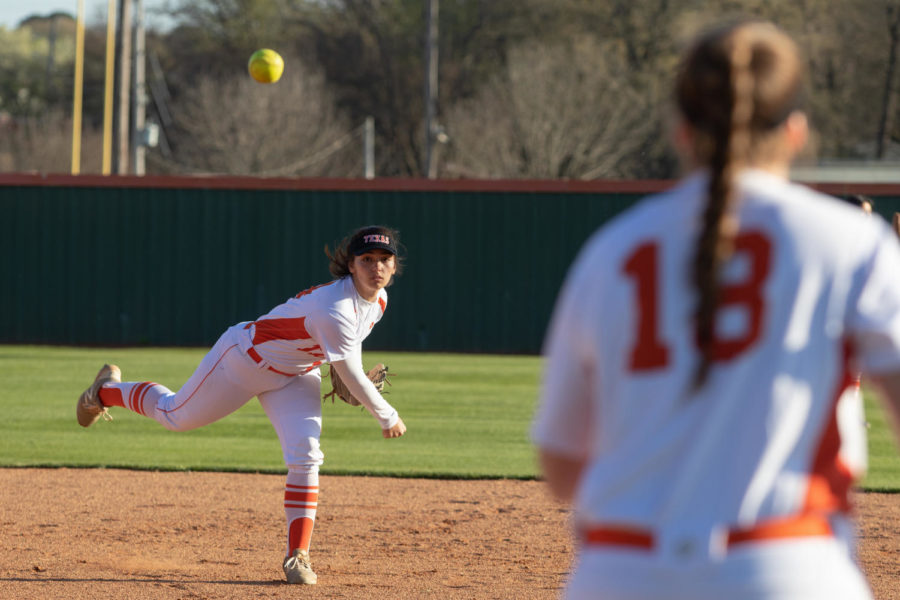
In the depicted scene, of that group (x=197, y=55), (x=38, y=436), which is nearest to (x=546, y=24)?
(x=197, y=55)

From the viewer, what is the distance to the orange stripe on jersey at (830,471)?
6.07 feet

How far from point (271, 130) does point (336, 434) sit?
29153mm

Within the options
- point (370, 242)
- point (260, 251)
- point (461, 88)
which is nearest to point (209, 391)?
point (370, 242)

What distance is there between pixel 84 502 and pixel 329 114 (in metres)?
34.3

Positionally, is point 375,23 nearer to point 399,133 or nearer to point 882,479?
point 399,133

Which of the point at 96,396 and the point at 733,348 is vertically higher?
the point at 733,348

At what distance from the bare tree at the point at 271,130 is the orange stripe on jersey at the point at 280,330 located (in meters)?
33.6

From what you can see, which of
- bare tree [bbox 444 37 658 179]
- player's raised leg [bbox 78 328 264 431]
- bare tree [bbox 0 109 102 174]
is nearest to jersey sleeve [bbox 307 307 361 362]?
player's raised leg [bbox 78 328 264 431]

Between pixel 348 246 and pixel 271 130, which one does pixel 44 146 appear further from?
pixel 348 246

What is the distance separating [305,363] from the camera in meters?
5.86

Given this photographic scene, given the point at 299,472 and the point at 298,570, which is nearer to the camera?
the point at 298,570

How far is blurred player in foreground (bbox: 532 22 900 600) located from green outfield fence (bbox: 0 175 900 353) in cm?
1886

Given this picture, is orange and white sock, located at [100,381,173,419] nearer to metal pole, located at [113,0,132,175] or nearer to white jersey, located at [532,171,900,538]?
white jersey, located at [532,171,900,538]

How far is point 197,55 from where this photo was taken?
49094 millimetres
